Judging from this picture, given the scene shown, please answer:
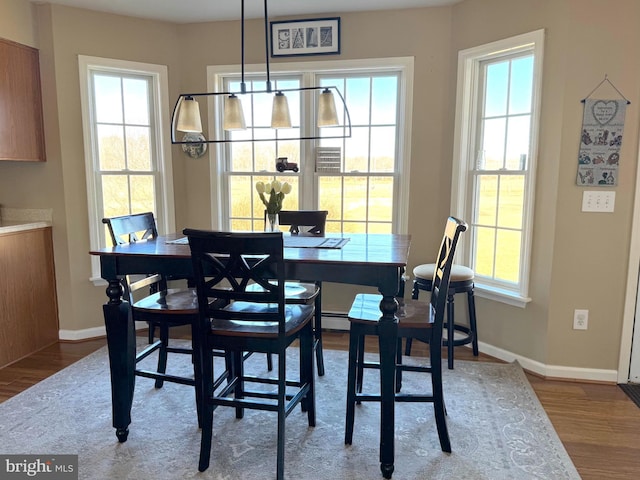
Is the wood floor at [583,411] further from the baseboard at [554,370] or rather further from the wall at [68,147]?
the wall at [68,147]

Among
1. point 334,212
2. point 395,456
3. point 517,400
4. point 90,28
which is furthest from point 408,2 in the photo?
point 395,456

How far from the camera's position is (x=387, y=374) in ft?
6.25

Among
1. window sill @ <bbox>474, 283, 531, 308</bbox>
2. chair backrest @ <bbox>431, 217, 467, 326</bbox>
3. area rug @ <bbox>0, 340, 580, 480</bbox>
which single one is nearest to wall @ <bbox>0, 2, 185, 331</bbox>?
area rug @ <bbox>0, 340, 580, 480</bbox>

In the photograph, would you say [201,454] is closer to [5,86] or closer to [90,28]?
[5,86]

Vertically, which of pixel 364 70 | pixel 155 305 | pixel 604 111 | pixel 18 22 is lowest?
pixel 155 305

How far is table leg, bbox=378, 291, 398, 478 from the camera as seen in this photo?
1875 mm

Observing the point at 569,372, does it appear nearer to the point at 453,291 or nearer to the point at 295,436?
the point at 453,291

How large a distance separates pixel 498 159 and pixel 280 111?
1.72 metres

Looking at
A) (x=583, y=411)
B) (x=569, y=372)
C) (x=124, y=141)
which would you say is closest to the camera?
(x=583, y=411)

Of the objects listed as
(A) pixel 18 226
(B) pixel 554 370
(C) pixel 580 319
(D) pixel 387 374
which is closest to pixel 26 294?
(A) pixel 18 226

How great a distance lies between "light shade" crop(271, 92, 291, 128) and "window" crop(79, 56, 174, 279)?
1765 mm

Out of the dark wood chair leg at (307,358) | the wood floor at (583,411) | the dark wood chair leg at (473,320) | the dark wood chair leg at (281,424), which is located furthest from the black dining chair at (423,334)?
the dark wood chair leg at (473,320)

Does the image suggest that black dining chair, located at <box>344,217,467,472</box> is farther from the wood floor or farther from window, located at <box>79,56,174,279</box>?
window, located at <box>79,56,174,279</box>

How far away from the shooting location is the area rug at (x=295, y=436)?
1.95 metres
